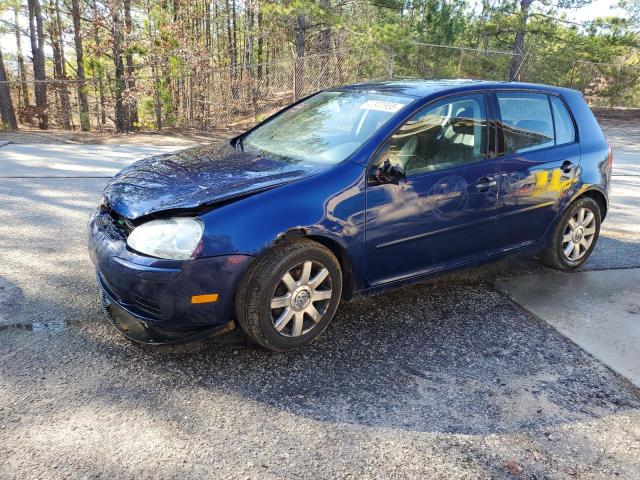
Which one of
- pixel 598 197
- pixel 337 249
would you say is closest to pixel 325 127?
pixel 337 249

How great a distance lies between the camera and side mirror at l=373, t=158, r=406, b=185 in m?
3.33

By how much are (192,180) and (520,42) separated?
23.3 meters

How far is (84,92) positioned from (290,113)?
13.7 meters

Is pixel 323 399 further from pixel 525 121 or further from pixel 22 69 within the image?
pixel 22 69

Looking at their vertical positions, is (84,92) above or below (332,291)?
above

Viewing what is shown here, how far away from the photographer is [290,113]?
4492mm

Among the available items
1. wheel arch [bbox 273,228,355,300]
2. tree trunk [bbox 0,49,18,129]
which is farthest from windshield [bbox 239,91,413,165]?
tree trunk [bbox 0,49,18,129]

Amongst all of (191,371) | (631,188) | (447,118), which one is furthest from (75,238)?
(631,188)

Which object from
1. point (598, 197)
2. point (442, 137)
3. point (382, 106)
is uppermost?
point (382, 106)

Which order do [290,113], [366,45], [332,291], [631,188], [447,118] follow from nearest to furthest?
[332,291], [447,118], [290,113], [631,188], [366,45]

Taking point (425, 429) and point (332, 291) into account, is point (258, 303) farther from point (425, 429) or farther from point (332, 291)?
point (425, 429)

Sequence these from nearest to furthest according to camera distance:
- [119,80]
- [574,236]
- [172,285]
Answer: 1. [172,285]
2. [574,236]
3. [119,80]

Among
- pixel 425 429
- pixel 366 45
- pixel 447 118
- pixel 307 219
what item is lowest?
pixel 425 429

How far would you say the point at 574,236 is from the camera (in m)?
4.74
